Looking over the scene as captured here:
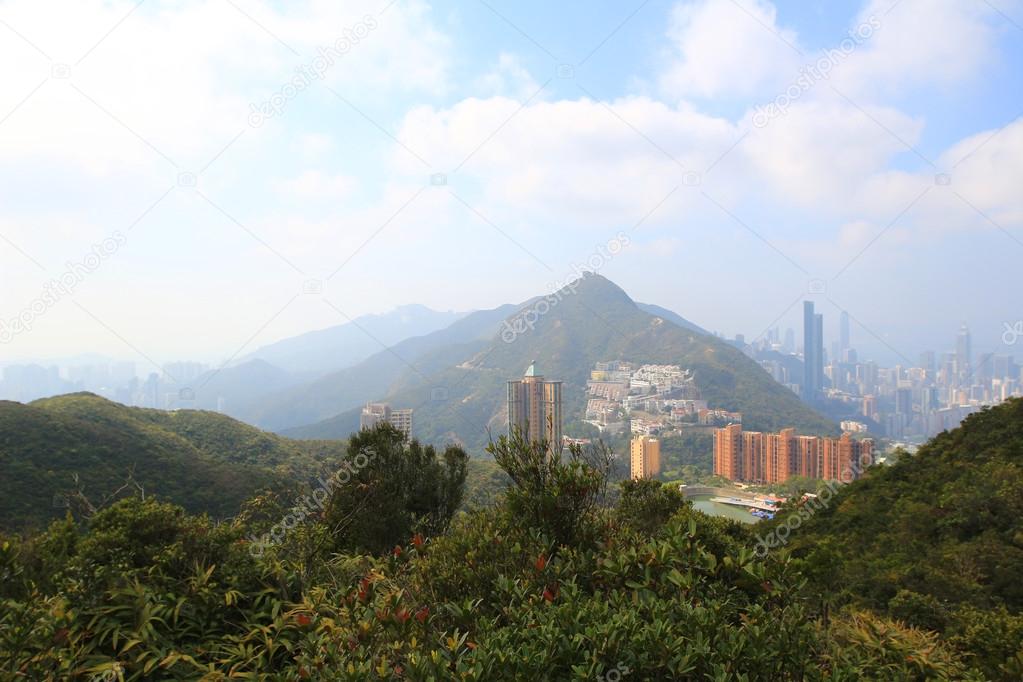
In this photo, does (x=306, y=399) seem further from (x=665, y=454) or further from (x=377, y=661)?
(x=377, y=661)

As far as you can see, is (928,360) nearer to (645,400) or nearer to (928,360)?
(928,360)

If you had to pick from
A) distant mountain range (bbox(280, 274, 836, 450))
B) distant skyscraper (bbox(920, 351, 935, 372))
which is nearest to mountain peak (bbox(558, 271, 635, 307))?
distant mountain range (bbox(280, 274, 836, 450))

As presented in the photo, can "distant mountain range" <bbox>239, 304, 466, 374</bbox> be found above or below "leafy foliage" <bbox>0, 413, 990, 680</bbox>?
above

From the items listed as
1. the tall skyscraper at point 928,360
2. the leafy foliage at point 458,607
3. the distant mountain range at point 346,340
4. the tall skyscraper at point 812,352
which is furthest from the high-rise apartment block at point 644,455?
the distant mountain range at point 346,340

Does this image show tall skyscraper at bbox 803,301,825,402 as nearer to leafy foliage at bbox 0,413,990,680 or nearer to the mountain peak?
the mountain peak

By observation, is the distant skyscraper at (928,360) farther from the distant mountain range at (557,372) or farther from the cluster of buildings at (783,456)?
the cluster of buildings at (783,456)

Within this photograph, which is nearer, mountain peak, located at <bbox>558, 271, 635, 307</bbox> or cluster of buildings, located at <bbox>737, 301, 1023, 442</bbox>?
cluster of buildings, located at <bbox>737, 301, 1023, 442</bbox>
